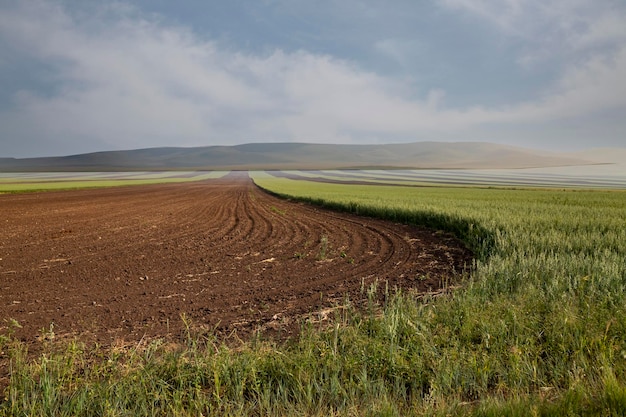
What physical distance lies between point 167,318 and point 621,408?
6.17 m

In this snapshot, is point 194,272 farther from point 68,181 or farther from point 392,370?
point 68,181

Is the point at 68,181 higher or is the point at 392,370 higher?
the point at 68,181

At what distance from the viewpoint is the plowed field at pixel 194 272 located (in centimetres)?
624

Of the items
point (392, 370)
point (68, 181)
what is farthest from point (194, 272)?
point (68, 181)

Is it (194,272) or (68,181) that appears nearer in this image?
(194,272)

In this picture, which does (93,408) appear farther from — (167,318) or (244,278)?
(244,278)

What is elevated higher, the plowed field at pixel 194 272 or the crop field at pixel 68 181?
the crop field at pixel 68 181

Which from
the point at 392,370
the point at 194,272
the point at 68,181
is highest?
the point at 68,181

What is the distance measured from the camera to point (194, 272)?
9219 millimetres

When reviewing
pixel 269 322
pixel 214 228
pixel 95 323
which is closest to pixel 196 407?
pixel 269 322

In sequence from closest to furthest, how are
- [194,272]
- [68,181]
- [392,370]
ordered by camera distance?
[392,370] < [194,272] < [68,181]

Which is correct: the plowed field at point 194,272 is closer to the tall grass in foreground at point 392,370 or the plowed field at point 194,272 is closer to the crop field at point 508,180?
the tall grass in foreground at point 392,370

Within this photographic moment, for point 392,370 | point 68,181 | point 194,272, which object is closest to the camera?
point 392,370

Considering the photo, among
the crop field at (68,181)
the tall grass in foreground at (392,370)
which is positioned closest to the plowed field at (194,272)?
the tall grass in foreground at (392,370)
